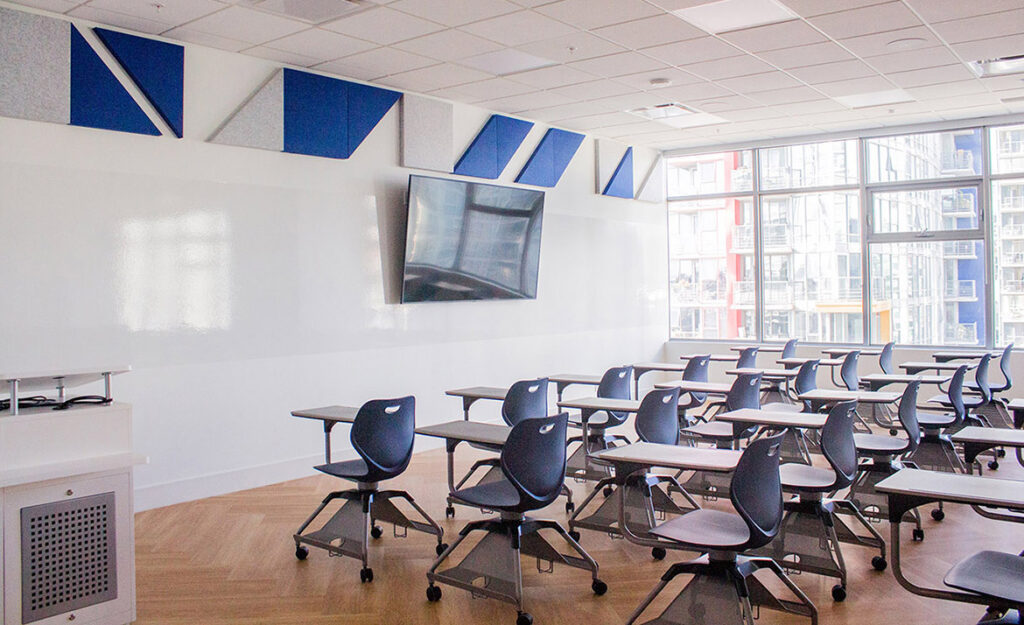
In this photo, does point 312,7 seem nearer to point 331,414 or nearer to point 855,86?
point 331,414

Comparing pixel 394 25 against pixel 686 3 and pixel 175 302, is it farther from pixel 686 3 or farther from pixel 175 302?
pixel 175 302

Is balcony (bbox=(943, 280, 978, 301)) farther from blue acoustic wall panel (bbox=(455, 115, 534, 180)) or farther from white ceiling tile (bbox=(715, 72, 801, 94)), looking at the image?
blue acoustic wall panel (bbox=(455, 115, 534, 180))

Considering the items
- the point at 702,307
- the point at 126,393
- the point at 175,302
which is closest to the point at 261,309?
the point at 175,302

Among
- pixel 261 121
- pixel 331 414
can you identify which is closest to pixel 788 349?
pixel 331 414

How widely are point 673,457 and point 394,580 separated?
1.57 meters

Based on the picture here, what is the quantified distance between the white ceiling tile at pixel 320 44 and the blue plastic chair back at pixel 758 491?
13.7ft

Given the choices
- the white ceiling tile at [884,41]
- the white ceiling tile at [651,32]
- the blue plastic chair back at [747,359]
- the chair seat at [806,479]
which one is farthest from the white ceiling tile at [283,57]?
the blue plastic chair back at [747,359]

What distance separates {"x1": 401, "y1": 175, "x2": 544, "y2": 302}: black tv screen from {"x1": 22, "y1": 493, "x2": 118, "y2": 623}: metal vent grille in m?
4.07

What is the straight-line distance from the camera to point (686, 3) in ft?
17.9

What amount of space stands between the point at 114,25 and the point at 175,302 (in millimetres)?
1870

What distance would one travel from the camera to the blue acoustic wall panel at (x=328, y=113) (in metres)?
6.64

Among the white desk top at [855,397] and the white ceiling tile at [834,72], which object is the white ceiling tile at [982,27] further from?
the white desk top at [855,397]

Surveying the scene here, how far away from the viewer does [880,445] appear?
16.8ft

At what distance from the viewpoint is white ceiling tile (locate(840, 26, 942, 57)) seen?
6.18m
